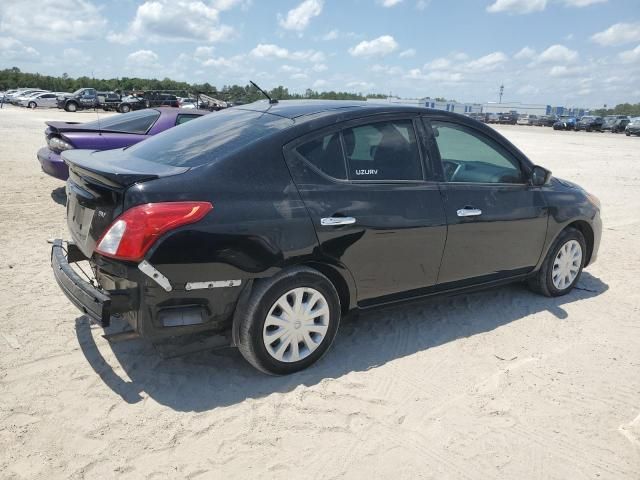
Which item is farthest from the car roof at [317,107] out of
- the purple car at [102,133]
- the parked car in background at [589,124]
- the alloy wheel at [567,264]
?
the parked car in background at [589,124]

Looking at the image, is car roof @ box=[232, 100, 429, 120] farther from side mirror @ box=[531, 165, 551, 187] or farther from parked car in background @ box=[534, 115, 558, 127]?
parked car in background @ box=[534, 115, 558, 127]

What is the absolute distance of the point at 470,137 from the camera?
170 inches

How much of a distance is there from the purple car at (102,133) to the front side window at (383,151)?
4851 millimetres

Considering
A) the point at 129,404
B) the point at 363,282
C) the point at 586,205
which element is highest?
the point at 586,205

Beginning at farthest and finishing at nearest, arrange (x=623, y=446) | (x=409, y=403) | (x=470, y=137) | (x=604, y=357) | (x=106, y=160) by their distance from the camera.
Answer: (x=470, y=137)
(x=604, y=357)
(x=106, y=160)
(x=409, y=403)
(x=623, y=446)

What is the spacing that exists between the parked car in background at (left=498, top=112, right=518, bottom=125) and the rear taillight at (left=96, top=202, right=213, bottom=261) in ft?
212

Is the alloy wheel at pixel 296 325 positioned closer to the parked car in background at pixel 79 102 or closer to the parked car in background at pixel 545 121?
the parked car in background at pixel 79 102

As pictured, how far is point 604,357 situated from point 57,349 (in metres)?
3.92

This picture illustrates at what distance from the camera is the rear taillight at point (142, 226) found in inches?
111

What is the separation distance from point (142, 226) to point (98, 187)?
51 centimetres

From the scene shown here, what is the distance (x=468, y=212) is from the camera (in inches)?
159

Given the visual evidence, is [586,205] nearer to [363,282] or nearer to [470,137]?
[470,137]

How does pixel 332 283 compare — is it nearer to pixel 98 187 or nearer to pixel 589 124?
pixel 98 187

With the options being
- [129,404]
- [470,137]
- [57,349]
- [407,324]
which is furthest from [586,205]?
[57,349]
